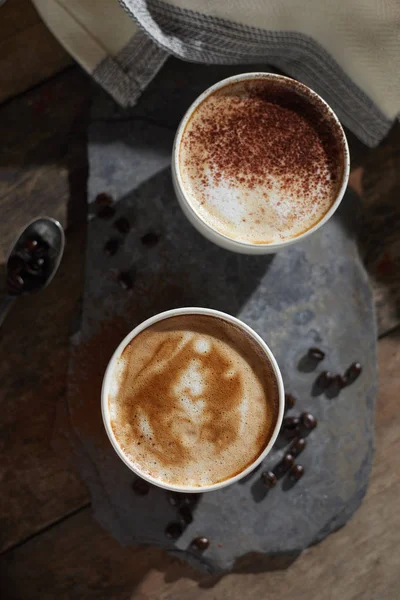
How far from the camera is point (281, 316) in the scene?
4.99 feet

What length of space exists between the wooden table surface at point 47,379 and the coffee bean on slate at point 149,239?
16 centimetres

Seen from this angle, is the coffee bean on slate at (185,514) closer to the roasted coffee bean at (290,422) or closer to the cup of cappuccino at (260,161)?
the roasted coffee bean at (290,422)

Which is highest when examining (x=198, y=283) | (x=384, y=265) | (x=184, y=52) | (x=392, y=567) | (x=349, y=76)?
(x=349, y=76)

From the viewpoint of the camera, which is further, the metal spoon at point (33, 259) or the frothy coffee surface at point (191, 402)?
the metal spoon at point (33, 259)

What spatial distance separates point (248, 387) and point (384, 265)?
1.83 feet

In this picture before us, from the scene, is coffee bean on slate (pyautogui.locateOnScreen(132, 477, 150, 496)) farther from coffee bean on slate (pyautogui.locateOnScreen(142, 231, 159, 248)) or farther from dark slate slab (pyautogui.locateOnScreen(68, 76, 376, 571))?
coffee bean on slate (pyautogui.locateOnScreen(142, 231, 159, 248))

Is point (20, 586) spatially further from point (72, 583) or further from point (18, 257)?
point (18, 257)

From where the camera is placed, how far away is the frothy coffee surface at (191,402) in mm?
1269

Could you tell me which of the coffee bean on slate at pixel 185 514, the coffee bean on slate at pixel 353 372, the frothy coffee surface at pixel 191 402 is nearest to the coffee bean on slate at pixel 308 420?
the coffee bean on slate at pixel 353 372

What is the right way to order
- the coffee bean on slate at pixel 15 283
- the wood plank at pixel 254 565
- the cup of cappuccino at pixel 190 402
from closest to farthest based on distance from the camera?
the cup of cappuccino at pixel 190 402 < the coffee bean on slate at pixel 15 283 < the wood plank at pixel 254 565

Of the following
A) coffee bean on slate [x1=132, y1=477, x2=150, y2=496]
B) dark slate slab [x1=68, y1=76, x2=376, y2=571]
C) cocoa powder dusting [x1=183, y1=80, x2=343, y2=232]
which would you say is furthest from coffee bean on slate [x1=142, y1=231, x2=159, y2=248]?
coffee bean on slate [x1=132, y1=477, x2=150, y2=496]

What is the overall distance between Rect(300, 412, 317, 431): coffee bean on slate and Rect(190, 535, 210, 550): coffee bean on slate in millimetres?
368

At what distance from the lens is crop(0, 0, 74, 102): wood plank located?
1.48 metres

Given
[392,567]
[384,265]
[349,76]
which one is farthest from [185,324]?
[392,567]
